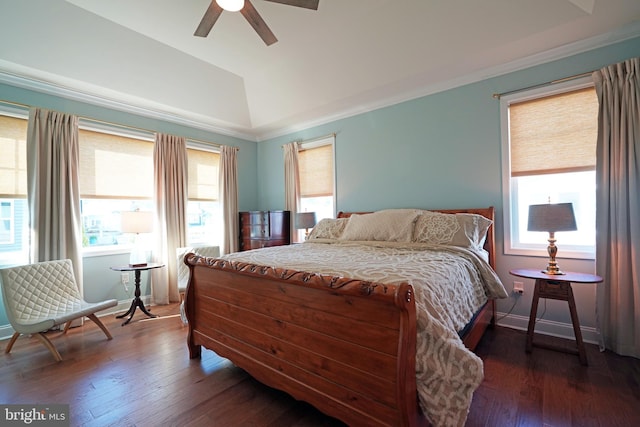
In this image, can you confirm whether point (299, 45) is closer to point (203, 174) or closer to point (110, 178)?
point (203, 174)

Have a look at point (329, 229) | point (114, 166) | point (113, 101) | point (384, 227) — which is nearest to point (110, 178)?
point (114, 166)

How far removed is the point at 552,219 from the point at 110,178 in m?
4.90

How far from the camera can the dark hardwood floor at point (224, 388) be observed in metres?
1.58

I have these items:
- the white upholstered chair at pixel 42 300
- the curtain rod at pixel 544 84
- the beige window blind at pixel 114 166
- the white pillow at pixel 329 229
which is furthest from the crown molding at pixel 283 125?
the white upholstered chair at pixel 42 300

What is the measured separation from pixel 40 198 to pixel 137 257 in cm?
114

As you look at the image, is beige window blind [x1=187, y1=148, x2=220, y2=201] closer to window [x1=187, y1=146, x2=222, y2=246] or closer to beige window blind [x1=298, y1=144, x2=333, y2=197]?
window [x1=187, y1=146, x2=222, y2=246]

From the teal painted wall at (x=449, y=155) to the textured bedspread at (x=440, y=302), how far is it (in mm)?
999

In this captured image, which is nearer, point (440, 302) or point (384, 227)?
point (440, 302)

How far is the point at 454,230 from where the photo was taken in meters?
2.57

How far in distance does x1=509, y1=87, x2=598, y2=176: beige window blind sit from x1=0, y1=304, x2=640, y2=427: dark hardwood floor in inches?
65.6

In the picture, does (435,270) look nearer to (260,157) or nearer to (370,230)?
(370,230)

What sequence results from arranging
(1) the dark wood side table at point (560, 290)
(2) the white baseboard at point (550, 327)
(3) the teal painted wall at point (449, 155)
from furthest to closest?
(3) the teal painted wall at point (449, 155)
(2) the white baseboard at point (550, 327)
(1) the dark wood side table at point (560, 290)

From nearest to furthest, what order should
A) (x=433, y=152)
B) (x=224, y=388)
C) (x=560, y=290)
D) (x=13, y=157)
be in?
(x=224, y=388) < (x=560, y=290) < (x=13, y=157) < (x=433, y=152)

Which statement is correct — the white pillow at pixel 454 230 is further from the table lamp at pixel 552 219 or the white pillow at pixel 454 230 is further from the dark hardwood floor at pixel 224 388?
the dark hardwood floor at pixel 224 388
